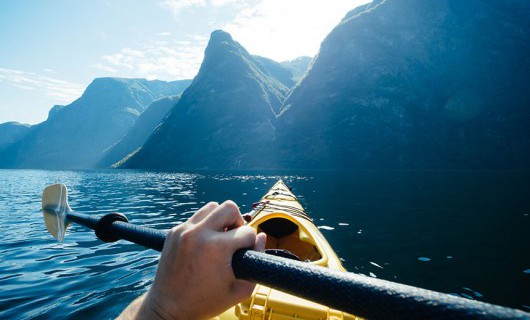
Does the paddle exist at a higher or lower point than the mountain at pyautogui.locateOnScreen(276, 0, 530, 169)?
lower

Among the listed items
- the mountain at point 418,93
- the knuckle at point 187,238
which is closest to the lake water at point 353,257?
the knuckle at point 187,238

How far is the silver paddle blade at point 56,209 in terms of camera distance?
380cm

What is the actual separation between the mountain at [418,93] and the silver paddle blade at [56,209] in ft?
361

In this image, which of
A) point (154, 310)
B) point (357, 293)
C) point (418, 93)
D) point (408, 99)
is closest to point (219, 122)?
point (408, 99)

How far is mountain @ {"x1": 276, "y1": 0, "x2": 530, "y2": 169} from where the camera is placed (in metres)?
97.6

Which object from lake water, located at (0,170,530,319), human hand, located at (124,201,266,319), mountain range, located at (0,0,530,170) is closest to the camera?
human hand, located at (124,201,266,319)

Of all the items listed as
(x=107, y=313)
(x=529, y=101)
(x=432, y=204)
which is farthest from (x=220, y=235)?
(x=529, y=101)

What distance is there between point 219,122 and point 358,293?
162 meters

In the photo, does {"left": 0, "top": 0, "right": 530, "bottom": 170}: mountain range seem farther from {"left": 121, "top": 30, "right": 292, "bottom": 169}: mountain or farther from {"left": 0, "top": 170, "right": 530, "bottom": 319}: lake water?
{"left": 0, "top": 170, "right": 530, "bottom": 319}: lake water

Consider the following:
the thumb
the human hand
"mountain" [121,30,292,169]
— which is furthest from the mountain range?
the human hand

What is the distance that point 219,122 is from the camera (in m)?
159

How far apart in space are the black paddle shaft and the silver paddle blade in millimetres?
3717

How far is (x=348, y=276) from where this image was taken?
3.43 ft

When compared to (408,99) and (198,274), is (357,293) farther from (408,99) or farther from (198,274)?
(408,99)
